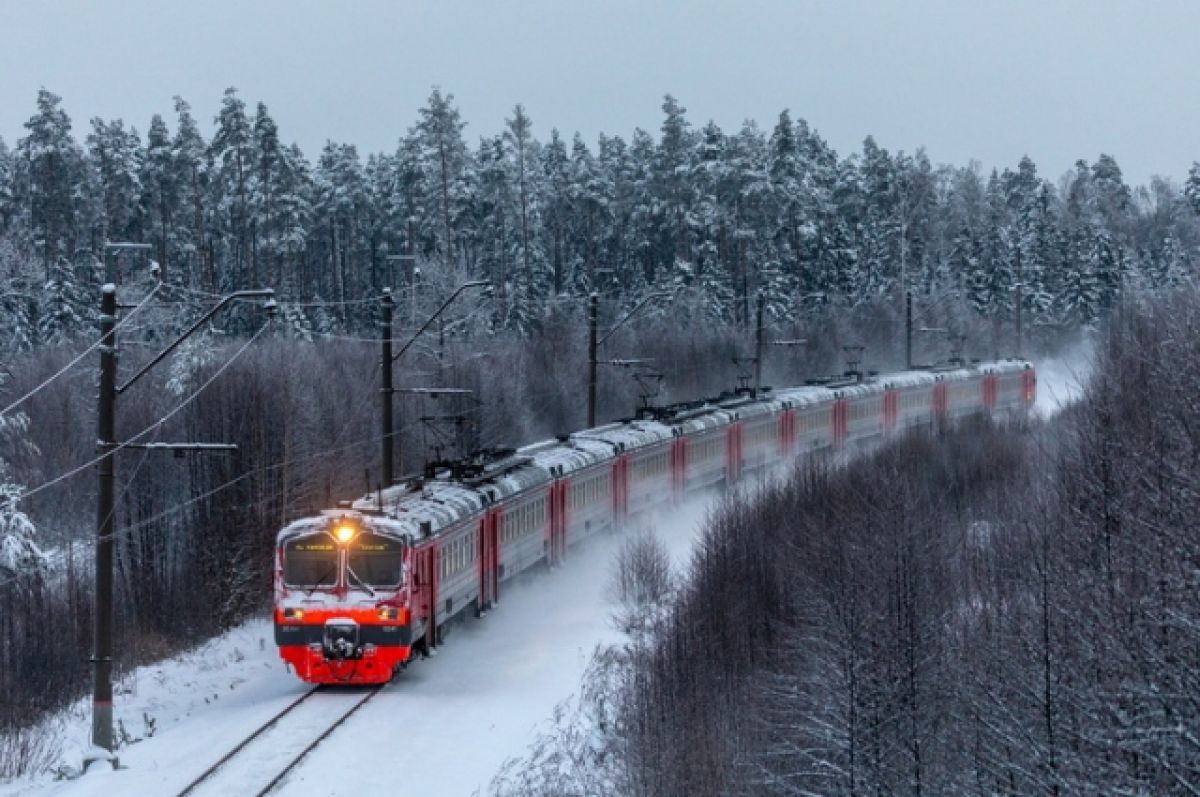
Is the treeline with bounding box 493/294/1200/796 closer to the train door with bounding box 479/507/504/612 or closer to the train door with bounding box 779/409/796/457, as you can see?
the train door with bounding box 479/507/504/612

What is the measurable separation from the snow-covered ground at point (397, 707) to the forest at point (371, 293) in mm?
1597

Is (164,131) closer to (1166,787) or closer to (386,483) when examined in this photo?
(386,483)

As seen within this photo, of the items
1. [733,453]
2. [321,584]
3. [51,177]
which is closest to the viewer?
[321,584]

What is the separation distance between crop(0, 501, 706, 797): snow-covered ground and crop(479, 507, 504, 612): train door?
2.02 feet

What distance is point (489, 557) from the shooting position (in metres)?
28.2

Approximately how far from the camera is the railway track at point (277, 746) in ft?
57.1

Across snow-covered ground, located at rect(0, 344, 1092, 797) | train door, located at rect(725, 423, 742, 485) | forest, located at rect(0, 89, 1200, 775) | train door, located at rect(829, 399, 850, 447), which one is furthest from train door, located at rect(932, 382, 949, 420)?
snow-covered ground, located at rect(0, 344, 1092, 797)

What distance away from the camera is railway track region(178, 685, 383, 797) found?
17.4 m

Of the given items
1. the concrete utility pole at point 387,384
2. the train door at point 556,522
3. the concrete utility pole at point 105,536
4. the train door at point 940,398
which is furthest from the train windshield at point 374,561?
the train door at point 940,398

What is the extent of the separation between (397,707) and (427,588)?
2658 millimetres

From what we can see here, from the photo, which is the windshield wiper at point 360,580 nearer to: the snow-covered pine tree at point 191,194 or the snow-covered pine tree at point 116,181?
the snow-covered pine tree at point 191,194

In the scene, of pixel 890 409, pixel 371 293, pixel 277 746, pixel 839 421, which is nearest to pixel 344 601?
pixel 277 746

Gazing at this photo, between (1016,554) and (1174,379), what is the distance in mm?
4375

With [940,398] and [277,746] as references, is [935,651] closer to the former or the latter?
[277,746]
